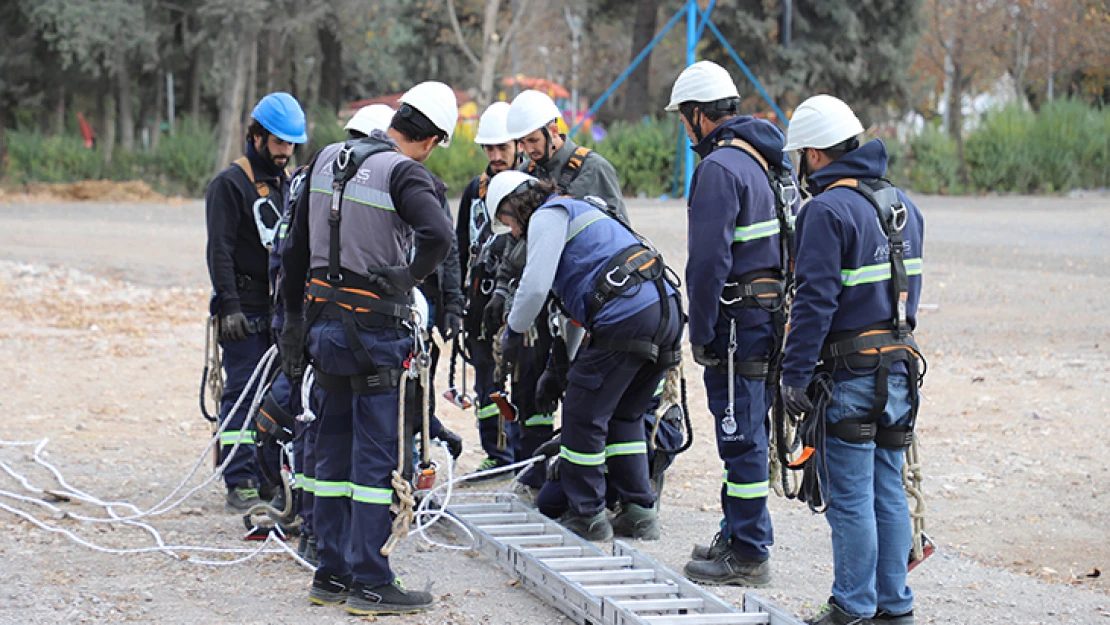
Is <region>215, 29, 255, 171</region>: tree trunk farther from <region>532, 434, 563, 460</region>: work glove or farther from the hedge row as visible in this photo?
<region>532, 434, 563, 460</region>: work glove

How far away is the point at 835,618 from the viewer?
16.8 ft

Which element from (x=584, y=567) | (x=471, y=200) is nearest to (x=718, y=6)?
(x=471, y=200)

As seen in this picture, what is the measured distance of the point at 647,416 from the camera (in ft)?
23.4

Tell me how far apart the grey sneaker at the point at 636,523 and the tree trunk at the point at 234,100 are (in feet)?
98.1

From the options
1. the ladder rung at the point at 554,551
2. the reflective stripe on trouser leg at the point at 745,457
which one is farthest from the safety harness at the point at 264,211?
the reflective stripe on trouser leg at the point at 745,457

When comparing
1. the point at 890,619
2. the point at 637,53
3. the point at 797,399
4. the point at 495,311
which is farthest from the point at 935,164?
the point at 797,399

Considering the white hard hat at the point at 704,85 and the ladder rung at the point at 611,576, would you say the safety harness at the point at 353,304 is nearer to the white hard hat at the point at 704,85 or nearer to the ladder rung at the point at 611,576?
the ladder rung at the point at 611,576

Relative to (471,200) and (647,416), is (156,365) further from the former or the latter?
(647,416)

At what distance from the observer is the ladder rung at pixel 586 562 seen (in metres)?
5.85

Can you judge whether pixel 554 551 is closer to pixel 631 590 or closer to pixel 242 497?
pixel 631 590

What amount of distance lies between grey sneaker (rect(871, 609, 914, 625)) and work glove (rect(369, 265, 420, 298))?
93.6 inches

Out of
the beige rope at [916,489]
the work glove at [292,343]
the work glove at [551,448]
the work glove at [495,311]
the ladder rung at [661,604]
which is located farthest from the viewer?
the work glove at [495,311]

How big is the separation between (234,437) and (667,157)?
28873 millimetres

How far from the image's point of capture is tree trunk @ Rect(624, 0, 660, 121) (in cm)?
4044
